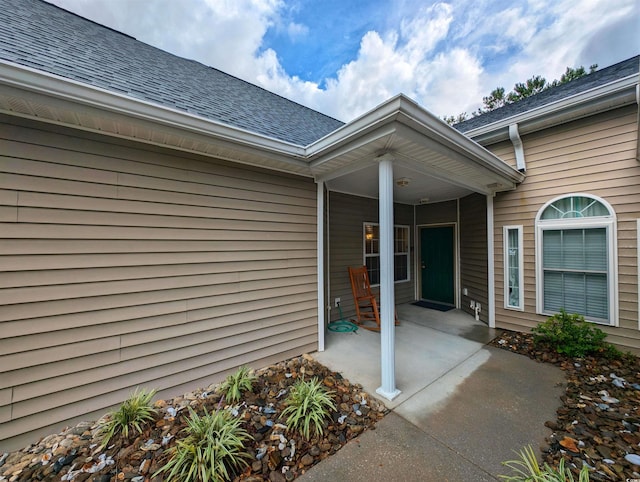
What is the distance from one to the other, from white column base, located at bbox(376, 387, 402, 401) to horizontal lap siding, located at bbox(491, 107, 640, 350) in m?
3.03

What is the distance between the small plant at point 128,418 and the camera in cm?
185

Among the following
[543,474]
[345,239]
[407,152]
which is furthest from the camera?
[345,239]

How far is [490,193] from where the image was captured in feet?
14.0

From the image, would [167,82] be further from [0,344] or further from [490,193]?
[490,193]

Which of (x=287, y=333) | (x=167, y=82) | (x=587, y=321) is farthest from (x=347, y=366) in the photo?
(x=167, y=82)

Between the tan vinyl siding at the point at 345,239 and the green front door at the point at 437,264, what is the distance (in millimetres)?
1751

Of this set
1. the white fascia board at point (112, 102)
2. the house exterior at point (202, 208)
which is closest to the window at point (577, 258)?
the house exterior at point (202, 208)

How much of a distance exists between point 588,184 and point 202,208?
518 cm

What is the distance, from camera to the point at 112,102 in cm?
182

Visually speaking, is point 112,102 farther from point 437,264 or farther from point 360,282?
point 437,264

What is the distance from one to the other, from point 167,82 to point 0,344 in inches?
118

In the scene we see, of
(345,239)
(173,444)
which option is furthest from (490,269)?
(173,444)

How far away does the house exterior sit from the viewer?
6.01ft

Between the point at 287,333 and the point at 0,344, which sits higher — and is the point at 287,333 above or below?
below
